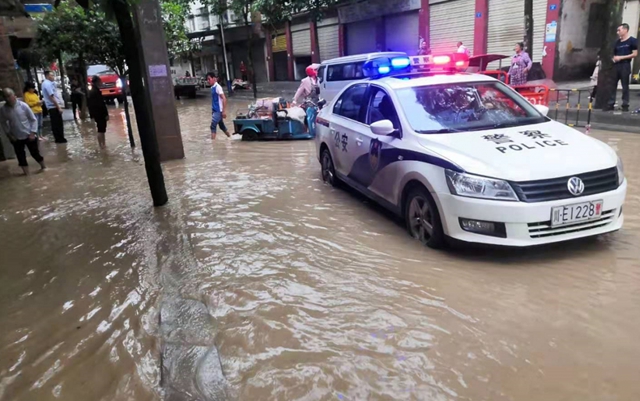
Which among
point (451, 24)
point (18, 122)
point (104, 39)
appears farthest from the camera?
point (451, 24)

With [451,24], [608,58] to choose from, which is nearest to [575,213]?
[608,58]

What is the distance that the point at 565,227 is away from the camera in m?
4.02

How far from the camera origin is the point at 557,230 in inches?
157

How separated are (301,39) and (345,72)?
18.9m

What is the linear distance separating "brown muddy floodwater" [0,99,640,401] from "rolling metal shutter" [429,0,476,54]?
15742mm

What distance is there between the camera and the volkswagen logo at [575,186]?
396 centimetres

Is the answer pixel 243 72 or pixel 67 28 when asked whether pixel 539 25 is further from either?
pixel 243 72

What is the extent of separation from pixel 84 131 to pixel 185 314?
15.4 metres

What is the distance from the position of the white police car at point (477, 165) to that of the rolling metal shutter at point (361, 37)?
69.9 ft

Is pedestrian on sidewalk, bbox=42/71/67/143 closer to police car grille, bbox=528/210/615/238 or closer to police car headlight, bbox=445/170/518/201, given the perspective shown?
police car headlight, bbox=445/170/518/201

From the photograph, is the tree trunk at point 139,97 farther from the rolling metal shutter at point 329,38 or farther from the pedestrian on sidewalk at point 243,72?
the pedestrian on sidewalk at point 243,72

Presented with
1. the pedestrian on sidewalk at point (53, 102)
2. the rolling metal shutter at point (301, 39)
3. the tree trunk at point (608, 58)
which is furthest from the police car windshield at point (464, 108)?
the rolling metal shutter at point (301, 39)

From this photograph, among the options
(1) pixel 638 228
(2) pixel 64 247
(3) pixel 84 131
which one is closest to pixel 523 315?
(1) pixel 638 228

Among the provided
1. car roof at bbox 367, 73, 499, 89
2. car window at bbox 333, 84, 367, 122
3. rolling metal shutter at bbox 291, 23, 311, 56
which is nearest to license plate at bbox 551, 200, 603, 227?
car roof at bbox 367, 73, 499, 89
